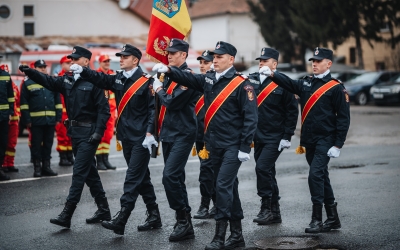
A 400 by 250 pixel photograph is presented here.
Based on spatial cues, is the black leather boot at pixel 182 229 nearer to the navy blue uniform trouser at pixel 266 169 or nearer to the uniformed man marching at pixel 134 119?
the uniformed man marching at pixel 134 119

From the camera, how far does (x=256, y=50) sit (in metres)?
66.2

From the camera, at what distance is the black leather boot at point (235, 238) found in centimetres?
796

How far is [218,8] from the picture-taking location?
66312 millimetres

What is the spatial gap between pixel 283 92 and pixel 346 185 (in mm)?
3113

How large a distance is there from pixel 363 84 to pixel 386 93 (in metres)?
2.12

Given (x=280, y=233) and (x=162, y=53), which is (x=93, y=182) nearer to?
(x=162, y=53)

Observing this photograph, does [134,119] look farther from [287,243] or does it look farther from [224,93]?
[287,243]

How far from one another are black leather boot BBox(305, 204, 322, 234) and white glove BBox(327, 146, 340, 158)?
1.98ft

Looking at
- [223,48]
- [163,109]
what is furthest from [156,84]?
[223,48]

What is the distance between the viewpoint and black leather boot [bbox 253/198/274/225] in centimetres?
923

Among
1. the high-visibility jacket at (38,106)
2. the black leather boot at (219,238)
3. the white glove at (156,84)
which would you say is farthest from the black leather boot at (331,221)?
the high-visibility jacket at (38,106)

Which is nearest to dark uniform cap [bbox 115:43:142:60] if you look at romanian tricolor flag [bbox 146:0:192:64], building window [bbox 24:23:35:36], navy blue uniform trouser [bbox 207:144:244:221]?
romanian tricolor flag [bbox 146:0:192:64]

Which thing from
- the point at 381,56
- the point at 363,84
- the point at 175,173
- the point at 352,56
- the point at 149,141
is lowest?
the point at 175,173

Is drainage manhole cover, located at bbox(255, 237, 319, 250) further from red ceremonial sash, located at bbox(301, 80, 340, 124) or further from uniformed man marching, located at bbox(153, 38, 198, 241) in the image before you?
red ceremonial sash, located at bbox(301, 80, 340, 124)
